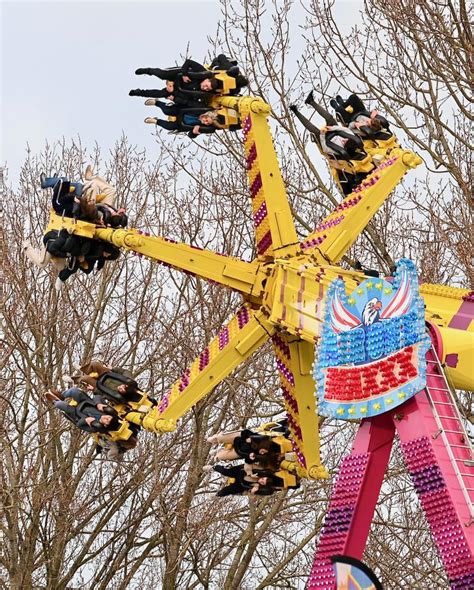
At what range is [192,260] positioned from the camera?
734 cm

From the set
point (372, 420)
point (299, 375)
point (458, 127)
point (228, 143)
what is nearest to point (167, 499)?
point (228, 143)

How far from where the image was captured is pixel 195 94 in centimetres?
768

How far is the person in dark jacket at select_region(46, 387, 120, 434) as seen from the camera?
7.17 metres

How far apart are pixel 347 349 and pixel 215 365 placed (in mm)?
1488

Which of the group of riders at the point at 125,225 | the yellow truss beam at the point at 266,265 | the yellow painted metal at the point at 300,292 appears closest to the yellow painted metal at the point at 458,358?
the yellow painted metal at the point at 300,292

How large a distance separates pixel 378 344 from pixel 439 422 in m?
0.50

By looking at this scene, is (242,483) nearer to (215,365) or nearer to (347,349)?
(215,365)

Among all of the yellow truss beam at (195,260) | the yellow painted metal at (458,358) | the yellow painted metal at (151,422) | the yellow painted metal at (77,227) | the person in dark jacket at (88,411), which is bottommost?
the yellow painted metal at (458,358)

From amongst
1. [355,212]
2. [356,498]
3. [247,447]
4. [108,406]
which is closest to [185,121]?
[355,212]

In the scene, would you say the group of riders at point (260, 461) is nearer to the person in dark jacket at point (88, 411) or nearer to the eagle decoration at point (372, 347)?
the person in dark jacket at point (88, 411)

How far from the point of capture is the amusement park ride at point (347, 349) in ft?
18.1

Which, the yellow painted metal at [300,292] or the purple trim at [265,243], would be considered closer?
the yellow painted metal at [300,292]

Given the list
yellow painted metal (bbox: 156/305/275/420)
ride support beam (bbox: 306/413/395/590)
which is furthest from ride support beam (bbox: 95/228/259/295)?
ride support beam (bbox: 306/413/395/590)

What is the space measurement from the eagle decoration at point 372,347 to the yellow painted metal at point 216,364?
1121 millimetres
